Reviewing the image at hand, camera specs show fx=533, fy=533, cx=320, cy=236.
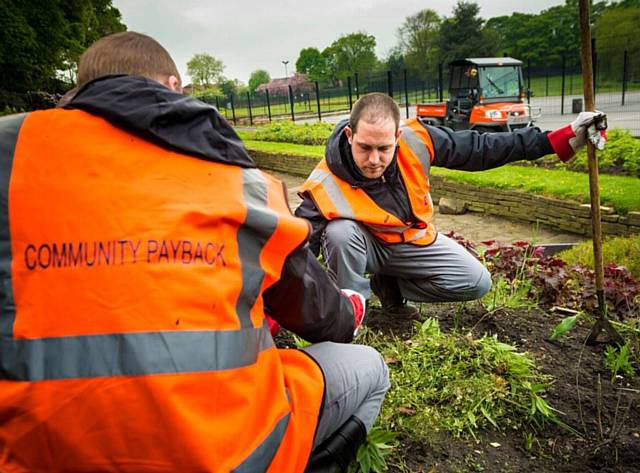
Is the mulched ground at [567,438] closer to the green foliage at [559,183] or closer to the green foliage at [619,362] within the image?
the green foliage at [619,362]

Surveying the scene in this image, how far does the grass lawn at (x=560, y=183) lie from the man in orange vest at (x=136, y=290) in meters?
5.84

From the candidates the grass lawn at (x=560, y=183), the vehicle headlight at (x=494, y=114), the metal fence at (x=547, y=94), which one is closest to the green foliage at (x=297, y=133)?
the metal fence at (x=547, y=94)

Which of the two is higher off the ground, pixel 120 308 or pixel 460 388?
pixel 120 308

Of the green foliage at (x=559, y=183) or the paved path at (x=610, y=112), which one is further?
the paved path at (x=610, y=112)

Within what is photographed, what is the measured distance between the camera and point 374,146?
10.3ft

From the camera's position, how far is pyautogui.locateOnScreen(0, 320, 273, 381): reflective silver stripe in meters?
1.18

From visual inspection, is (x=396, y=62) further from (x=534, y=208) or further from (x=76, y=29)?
(x=534, y=208)

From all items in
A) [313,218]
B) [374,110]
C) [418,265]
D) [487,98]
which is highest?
[487,98]

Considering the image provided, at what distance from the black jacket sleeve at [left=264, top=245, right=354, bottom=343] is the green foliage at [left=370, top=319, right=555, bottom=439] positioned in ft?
2.54

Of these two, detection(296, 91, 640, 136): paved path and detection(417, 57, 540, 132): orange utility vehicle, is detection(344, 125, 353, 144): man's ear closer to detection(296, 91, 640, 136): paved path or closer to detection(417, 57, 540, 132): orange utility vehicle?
detection(417, 57, 540, 132): orange utility vehicle

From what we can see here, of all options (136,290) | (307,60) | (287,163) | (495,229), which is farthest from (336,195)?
(307,60)

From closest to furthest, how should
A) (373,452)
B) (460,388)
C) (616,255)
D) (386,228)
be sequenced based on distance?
1. (373,452)
2. (460,388)
3. (386,228)
4. (616,255)

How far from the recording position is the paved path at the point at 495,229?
6695mm

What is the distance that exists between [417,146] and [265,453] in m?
2.42
